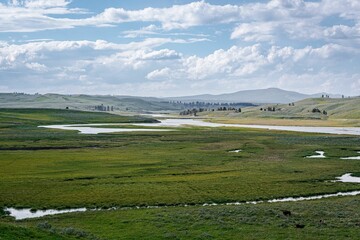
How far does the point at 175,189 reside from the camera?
49125 millimetres

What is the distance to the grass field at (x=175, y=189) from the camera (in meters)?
33.0

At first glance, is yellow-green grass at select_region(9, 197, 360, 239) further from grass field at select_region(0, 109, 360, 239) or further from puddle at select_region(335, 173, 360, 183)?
puddle at select_region(335, 173, 360, 183)

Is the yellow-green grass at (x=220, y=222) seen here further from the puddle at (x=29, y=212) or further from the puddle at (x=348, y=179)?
the puddle at (x=348, y=179)

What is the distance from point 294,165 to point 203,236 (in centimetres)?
4098

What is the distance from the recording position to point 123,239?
31.0 meters

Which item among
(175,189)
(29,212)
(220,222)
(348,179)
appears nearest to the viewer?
(220,222)

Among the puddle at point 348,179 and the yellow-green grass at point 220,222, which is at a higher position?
the yellow-green grass at point 220,222

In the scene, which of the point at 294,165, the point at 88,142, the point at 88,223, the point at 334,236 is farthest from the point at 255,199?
the point at 88,142

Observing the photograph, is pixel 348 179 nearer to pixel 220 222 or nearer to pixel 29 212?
pixel 220 222

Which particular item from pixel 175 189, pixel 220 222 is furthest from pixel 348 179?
pixel 220 222

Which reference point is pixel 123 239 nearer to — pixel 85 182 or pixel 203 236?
pixel 203 236

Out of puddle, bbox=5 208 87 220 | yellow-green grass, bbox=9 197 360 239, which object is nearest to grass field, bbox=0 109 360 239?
yellow-green grass, bbox=9 197 360 239

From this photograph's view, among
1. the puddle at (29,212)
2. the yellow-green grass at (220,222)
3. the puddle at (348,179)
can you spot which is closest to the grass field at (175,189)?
the yellow-green grass at (220,222)

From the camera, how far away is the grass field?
32969 mm
